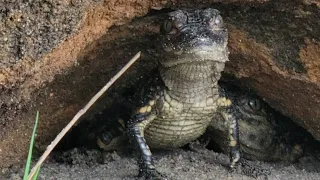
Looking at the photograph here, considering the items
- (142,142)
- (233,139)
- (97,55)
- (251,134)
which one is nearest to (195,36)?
(97,55)

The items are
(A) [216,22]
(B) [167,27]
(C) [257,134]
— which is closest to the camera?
(A) [216,22]

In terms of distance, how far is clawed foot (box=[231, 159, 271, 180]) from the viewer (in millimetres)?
3615

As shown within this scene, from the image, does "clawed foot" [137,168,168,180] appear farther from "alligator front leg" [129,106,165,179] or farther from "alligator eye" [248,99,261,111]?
"alligator eye" [248,99,261,111]

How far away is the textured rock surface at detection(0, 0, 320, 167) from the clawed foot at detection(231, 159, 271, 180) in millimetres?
458

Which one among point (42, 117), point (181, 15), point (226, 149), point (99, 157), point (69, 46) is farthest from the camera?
point (226, 149)

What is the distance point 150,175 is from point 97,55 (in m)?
0.81

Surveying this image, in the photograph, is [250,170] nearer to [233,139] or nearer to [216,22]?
[233,139]

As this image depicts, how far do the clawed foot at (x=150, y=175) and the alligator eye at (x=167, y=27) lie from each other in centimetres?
83

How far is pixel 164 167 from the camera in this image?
11.9 ft

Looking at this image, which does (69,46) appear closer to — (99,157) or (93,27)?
(93,27)

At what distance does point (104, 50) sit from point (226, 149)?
126cm

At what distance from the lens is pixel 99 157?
395 centimetres

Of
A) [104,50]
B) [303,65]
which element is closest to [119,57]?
[104,50]

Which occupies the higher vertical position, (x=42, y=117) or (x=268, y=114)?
(x=42, y=117)
